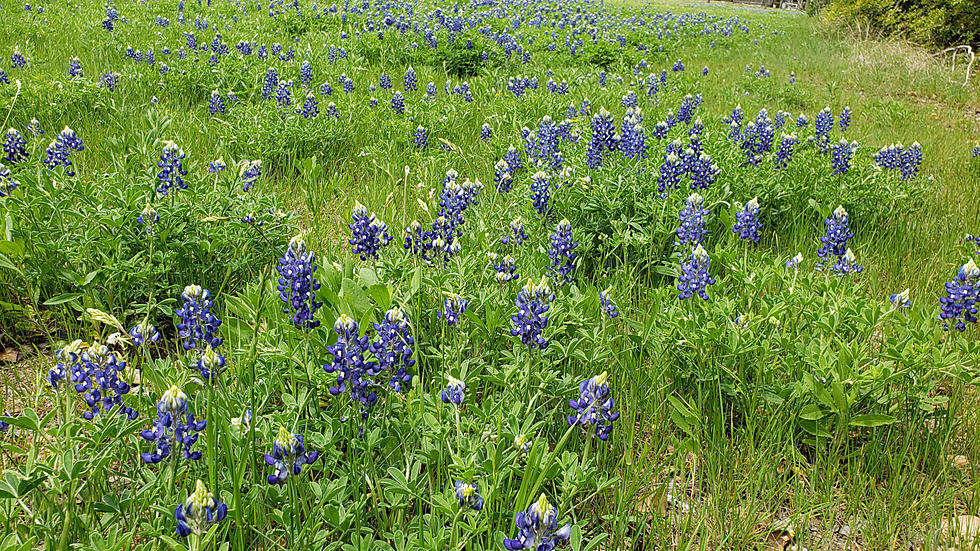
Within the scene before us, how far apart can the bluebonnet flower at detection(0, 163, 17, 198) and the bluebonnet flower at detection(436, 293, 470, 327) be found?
206 cm

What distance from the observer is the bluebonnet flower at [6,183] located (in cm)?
295

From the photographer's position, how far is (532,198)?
3803 millimetres

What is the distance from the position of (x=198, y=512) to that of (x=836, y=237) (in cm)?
295

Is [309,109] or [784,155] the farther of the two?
[309,109]

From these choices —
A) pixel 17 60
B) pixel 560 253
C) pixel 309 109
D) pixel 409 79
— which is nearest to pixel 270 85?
pixel 309 109

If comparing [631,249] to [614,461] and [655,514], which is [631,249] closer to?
[614,461]

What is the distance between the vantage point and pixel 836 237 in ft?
10.5

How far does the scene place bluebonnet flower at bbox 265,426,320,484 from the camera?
1.63m

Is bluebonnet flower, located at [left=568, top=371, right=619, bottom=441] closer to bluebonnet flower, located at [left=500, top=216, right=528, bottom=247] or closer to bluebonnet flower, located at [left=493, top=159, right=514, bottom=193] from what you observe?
bluebonnet flower, located at [left=500, top=216, right=528, bottom=247]

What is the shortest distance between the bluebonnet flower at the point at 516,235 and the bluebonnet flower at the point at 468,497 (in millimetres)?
1680

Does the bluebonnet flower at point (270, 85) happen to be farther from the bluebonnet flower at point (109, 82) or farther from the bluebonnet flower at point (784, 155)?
the bluebonnet flower at point (784, 155)

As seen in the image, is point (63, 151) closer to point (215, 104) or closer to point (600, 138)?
point (215, 104)

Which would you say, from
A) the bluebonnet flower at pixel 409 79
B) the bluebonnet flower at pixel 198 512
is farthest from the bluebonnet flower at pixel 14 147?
the bluebonnet flower at pixel 409 79

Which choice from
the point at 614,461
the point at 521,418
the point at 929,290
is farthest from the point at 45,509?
the point at 929,290
